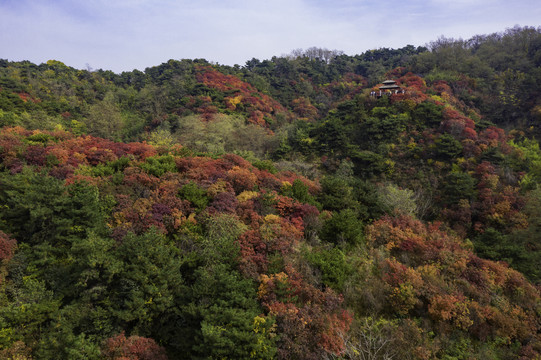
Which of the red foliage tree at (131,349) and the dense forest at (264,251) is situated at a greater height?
the dense forest at (264,251)

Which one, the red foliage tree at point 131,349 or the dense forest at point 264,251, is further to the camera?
the dense forest at point 264,251

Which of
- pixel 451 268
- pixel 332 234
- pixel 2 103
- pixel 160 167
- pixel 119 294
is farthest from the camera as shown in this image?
pixel 2 103

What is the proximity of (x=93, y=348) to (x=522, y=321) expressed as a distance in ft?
51.9

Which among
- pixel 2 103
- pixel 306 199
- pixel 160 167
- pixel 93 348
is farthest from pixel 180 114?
pixel 93 348

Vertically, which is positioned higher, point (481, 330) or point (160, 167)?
point (160, 167)

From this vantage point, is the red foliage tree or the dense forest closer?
the red foliage tree

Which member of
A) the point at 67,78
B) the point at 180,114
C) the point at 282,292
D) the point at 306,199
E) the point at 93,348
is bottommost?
the point at 93,348

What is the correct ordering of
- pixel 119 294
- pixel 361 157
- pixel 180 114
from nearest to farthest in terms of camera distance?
pixel 119 294 → pixel 361 157 → pixel 180 114

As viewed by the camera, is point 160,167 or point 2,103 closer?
point 160,167

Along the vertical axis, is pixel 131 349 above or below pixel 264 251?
below

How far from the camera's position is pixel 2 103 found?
30.7m

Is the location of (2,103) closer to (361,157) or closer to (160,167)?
(160,167)

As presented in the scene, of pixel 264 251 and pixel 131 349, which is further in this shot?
pixel 264 251

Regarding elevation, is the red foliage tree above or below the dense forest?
below
